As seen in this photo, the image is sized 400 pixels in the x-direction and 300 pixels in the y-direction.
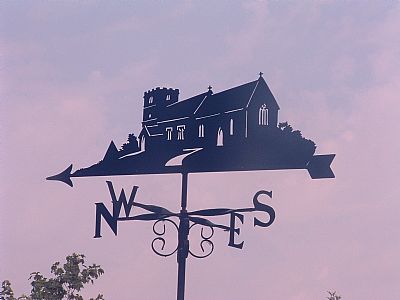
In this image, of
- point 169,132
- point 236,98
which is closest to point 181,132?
point 169,132

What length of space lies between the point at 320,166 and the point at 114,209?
47.3 inches

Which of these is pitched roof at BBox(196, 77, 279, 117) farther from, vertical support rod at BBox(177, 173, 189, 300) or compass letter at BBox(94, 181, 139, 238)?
compass letter at BBox(94, 181, 139, 238)

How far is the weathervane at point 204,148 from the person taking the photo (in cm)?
479

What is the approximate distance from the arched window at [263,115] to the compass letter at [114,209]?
32.9 inches

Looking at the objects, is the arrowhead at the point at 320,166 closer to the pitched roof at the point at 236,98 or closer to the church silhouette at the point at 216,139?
the church silhouette at the point at 216,139

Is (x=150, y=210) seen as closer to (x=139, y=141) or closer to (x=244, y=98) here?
(x=139, y=141)

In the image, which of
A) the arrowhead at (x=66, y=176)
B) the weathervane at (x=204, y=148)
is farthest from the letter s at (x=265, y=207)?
A: the arrowhead at (x=66, y=176)

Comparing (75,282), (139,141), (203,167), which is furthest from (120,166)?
(75,282)

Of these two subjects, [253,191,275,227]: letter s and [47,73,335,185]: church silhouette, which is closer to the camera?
[47,73,335,185]: church silhouette

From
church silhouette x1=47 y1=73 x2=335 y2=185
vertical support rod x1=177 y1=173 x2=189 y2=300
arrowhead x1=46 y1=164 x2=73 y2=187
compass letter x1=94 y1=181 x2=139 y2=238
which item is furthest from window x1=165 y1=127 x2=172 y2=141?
arrowhead x1=46 y1=164 x2=73 y2=187

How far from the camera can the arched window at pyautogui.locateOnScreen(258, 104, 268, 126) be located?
481cm

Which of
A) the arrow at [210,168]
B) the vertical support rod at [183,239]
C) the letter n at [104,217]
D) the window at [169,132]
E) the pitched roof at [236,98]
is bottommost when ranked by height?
the vertical support rod at [183,239]

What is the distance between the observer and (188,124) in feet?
16.3

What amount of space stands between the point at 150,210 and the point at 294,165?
82 centimetres
